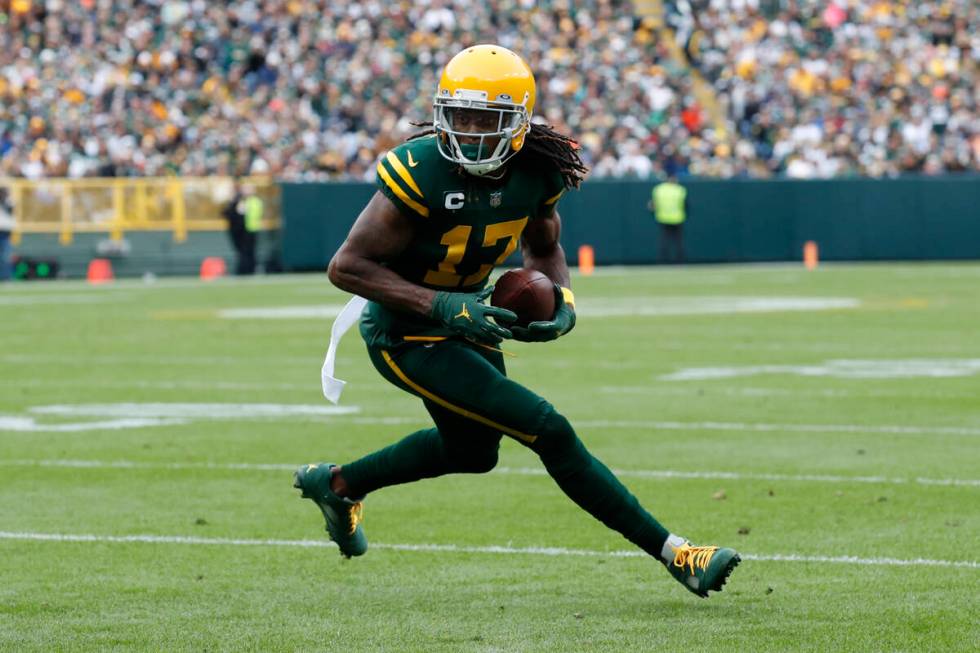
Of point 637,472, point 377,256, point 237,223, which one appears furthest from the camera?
point 237,223

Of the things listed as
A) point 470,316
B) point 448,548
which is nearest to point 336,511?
point 448,548

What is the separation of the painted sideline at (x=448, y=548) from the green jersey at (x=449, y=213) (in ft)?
3.35

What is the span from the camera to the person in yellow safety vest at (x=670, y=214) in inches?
1171

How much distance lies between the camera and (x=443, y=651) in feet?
15.3

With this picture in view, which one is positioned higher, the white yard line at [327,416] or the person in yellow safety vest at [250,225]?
the white yard line at [327,416]

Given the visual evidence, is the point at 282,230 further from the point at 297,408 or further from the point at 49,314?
the point at 297,408

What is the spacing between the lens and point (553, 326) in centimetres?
524

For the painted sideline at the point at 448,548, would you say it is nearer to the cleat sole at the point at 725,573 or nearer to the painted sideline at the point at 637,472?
the cleat sole at the point at 725,573

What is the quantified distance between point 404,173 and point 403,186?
4cm

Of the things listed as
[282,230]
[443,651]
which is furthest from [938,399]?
[282,230]

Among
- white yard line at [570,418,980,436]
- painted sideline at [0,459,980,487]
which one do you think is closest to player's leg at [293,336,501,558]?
painted sideline at [0,459,980,487]

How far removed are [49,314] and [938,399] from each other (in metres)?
11.9

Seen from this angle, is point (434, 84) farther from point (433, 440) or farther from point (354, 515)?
point (433, 440)

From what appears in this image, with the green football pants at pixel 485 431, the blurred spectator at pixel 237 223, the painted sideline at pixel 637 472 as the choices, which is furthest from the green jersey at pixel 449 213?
the blurred spectator at pixel 237 223
